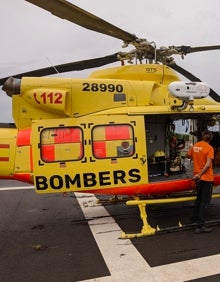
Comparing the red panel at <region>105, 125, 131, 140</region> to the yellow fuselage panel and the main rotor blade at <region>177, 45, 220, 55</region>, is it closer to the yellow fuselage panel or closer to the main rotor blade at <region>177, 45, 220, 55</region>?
the yellow fuselage panel

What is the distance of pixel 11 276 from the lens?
504 cm

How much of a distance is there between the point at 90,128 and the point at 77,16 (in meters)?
1.98

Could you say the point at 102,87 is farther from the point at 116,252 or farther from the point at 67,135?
the point at 116,252

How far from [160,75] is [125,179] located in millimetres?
2536

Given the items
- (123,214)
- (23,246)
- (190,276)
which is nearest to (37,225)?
(23,246)

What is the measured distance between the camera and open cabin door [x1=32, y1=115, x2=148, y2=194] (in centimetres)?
653

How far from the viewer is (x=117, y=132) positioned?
669 centimetres

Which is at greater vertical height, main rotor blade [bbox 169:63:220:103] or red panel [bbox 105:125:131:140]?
main rotor blade [bbox 169:63:220:103]

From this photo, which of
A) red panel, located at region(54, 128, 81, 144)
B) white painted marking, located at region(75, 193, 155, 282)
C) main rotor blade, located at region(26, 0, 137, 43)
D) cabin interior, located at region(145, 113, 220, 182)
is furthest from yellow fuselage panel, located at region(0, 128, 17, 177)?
cabin interior, located at region(145, 113, 220, 182)

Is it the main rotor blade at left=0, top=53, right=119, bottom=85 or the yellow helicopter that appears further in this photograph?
the main rotor blade at left=0, top=53, right=119, bottom=85

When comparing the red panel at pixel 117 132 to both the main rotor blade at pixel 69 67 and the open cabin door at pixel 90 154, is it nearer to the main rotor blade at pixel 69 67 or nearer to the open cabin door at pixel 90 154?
the open cabin door at pixel 90 154

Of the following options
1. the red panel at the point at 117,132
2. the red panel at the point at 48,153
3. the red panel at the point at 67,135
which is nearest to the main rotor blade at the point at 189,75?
the red panel at the point at 117,132

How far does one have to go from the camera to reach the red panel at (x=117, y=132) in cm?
668

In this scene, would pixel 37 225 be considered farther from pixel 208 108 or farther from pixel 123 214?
pixel 208 108
